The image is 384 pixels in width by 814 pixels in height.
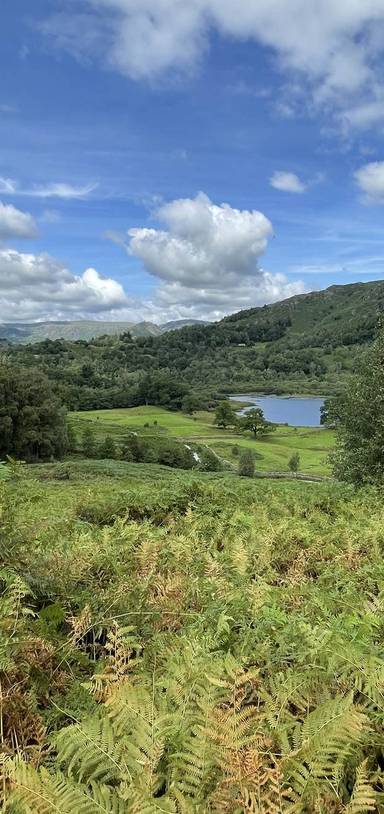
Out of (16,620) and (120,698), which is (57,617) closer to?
(16,620)

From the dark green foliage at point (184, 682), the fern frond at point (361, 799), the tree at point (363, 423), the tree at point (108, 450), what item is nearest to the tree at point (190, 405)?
the tree at point (108, 450)

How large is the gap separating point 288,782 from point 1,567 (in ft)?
8.45

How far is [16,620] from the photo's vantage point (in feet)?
9.56

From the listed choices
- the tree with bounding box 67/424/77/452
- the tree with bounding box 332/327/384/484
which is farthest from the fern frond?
the tree with bounding box 67/424/77/452

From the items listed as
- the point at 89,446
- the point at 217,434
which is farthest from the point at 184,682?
the point at 217,434

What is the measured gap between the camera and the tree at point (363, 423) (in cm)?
2050

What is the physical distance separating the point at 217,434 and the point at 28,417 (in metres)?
63.8

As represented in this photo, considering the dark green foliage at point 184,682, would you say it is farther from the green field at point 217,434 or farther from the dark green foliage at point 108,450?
the green field at point 217,434

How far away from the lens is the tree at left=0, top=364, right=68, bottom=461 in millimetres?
62750

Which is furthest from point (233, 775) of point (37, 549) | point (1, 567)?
point (37, 549)

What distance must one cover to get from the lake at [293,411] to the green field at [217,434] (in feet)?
54.6

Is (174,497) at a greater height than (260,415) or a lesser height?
greater

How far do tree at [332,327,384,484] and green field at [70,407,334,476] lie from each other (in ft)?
183

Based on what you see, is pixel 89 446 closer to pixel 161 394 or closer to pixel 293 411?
pixel 161 394
